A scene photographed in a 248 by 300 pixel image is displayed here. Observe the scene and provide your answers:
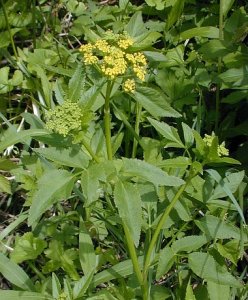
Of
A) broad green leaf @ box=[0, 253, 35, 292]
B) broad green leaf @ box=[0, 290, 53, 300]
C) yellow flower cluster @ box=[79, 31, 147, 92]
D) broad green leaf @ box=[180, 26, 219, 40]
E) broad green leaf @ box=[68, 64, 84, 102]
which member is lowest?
broad green leaf @ box=[0, 253, 35, 292]

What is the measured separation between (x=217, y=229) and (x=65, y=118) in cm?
71

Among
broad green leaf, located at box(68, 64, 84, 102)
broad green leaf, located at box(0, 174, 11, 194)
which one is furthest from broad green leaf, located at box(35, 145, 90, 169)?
→ broad green leaf, located at box(0, 174, 11, 194)

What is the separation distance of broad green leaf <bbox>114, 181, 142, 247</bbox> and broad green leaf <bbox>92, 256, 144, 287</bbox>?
0.45 m

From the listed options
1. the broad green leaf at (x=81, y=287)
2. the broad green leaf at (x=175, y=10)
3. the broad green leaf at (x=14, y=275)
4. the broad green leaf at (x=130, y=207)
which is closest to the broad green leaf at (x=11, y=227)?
the broad green leaf at (x=14, y=275)

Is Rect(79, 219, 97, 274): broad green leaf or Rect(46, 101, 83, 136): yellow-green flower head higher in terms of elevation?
Rect(46, 101, 83, 136): yellow-green flower head

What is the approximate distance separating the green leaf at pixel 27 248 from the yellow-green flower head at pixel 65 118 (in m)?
0.73

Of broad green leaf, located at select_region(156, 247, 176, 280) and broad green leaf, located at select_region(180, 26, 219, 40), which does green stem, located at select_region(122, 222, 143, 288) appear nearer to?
broad green leaf, located at select_region(156, 247, 176, 280)

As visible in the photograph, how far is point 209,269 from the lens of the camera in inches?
71.9

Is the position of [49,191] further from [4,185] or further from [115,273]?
[4,185]

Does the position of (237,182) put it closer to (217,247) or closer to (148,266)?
(217,247)

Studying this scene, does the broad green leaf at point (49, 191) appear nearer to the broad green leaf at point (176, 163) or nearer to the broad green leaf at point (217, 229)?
the broad green leaf at point (176, 163)

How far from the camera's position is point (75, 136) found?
1.52 meters

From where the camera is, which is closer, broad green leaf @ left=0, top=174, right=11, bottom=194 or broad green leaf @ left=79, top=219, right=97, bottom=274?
broad green leaf @ left=79, top=219, right=97, bottom=274

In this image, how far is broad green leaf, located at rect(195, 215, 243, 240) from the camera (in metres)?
1.87
